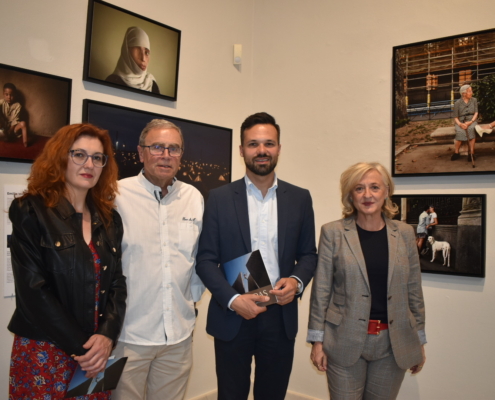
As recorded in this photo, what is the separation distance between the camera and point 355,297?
206cm

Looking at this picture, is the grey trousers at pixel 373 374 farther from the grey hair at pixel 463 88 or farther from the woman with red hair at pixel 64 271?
the grey hair at pixel 463 88

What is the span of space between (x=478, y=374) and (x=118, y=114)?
312 cm

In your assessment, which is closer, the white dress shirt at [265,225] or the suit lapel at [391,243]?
the suit lapel at [391,243]

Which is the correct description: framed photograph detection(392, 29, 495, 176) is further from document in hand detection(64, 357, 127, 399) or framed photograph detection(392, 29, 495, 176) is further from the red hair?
document in hand detection(64, 357, 127, 399)

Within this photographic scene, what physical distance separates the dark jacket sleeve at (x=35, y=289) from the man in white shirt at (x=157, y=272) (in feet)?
1.49

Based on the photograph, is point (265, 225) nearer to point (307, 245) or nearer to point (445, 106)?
point (307, 245)

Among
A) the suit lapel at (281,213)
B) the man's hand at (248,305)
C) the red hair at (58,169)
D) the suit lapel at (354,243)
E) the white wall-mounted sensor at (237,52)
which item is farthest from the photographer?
the white wall-mounted sensor at (237,52)

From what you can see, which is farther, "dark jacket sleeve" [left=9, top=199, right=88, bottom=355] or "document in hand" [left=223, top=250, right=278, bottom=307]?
"document in hand" [left=223, top=250, right=278, bottom=307]

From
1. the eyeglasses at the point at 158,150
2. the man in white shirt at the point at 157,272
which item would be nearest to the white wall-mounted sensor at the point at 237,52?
the man in white shirt at the point at 157,272

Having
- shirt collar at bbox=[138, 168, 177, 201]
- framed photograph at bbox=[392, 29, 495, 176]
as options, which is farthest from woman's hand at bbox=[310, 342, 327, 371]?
framed photograph at bbox=[392, 29, 495, 176]

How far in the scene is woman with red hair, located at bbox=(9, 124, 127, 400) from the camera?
60.6 inches

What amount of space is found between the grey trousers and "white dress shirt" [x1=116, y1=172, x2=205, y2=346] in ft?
2.79

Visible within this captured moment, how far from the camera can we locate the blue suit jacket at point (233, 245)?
209 centimetres

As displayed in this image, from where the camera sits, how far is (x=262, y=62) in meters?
4.01
